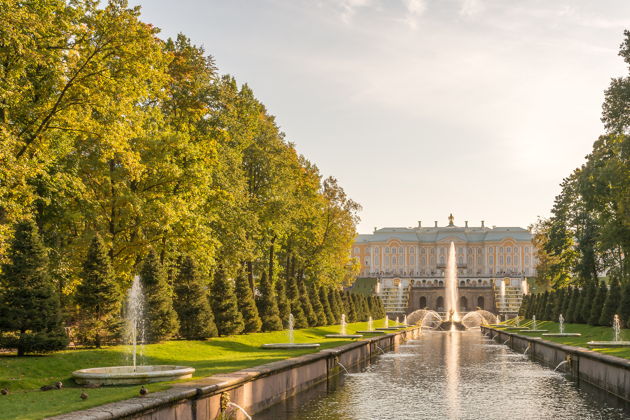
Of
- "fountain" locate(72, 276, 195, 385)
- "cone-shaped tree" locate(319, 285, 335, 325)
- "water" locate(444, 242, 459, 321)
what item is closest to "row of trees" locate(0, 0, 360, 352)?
"fountain" locate(72, 276, 195, 385)

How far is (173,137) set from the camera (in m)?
29.3

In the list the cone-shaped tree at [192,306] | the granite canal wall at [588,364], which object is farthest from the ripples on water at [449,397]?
the cone-shaped tree at [192,306]

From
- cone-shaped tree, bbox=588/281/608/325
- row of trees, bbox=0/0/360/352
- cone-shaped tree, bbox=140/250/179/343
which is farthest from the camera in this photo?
cone-shaped tree, bbox=588/281/608/325

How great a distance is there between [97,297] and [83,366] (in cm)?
395

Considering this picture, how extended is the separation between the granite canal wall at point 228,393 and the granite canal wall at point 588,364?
7.68 metres

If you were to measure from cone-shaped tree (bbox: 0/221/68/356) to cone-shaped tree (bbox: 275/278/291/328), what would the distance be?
21.6 meters

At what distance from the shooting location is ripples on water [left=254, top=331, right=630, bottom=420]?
14.6 metres

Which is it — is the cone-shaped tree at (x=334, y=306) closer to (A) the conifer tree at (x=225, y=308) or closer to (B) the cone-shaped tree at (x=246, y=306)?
(B) the cone-shaped tree at (x=246, y=306)

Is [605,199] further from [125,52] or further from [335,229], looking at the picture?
[125,52]

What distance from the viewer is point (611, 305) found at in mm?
38844

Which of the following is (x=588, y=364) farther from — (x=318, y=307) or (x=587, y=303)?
(x=318, y=307)

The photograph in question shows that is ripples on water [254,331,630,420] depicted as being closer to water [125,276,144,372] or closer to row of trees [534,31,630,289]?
water [125,276,144,372]

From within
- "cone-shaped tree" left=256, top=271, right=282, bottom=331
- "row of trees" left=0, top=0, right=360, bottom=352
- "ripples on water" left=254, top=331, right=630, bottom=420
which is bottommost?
"ripples on water" left=254, top=331, right=630, bottom=420

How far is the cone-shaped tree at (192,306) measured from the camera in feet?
87.4
